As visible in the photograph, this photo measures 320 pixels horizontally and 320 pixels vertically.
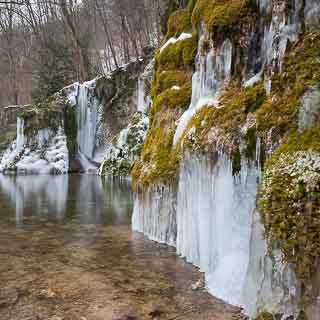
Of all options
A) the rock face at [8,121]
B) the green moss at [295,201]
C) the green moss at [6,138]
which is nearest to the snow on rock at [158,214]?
the green moss at [295,201]

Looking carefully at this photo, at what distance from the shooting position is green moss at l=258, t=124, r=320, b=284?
308 cm

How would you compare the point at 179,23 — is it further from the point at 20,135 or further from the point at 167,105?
the point at 20,135

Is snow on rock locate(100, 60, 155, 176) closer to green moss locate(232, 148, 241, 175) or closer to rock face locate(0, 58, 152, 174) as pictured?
rock face locate(0, 58, 152, 174)

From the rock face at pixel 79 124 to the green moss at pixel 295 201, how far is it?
2250 cm

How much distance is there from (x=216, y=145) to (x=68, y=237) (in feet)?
11.6

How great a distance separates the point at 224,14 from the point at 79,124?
2125 centimetres

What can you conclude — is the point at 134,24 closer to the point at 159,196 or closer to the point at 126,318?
the point at 159,196

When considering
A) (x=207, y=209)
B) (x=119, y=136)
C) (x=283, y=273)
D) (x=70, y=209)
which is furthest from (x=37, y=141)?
(x=283, y=273)

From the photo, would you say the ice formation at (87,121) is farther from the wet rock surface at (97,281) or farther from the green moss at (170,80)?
the wet rock surface at (97,281)

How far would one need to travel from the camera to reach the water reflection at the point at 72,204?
378 inches

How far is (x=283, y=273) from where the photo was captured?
323 cm

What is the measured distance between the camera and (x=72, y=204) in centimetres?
1165

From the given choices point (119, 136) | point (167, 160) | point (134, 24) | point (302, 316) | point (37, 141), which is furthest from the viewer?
point (134, 24)

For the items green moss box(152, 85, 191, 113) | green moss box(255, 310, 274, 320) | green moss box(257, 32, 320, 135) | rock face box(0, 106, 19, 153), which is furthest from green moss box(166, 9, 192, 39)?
rock face box(0, 106, 19, 153)
